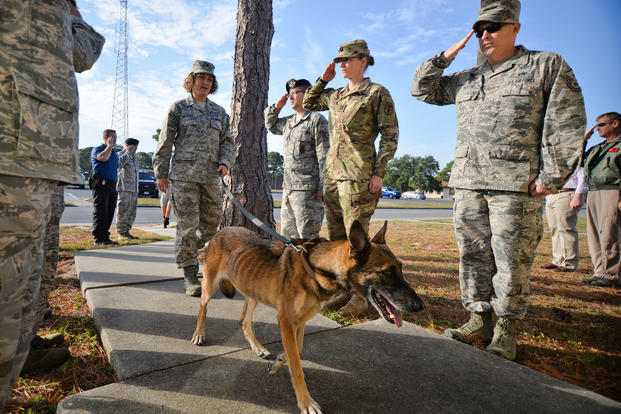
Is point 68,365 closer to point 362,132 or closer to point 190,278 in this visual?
point 190,278

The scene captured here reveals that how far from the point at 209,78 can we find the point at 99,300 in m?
2.87

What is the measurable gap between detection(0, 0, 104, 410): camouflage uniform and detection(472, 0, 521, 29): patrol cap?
3.04 meters

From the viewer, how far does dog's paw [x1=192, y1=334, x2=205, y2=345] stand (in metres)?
2.42

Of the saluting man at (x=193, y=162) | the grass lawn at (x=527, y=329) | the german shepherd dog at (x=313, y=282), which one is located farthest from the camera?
the saluting man at (x=193, y=162)

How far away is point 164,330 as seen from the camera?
2.61m

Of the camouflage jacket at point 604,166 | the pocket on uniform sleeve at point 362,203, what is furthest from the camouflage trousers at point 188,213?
the camouflage jacket at point 604,166

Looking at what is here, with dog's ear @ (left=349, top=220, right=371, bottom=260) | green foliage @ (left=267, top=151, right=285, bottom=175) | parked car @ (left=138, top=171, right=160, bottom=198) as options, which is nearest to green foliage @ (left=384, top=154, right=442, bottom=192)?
green foliage @ (left=267, top=151, right=285, bottom=175)

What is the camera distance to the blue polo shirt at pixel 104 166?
7195 mm

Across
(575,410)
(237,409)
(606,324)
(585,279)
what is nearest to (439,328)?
(575,410)

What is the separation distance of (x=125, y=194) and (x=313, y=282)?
26.8 ft

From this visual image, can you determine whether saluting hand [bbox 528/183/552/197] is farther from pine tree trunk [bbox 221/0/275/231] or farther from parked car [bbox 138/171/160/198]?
parked car [bbox 138/171/160/198]

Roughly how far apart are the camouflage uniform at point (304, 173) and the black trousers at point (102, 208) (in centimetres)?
515

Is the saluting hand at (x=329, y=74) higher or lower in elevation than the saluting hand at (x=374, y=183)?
higher

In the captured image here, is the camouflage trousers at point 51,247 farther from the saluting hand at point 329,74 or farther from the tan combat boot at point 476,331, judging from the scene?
the tan combat boot at point 476,331
